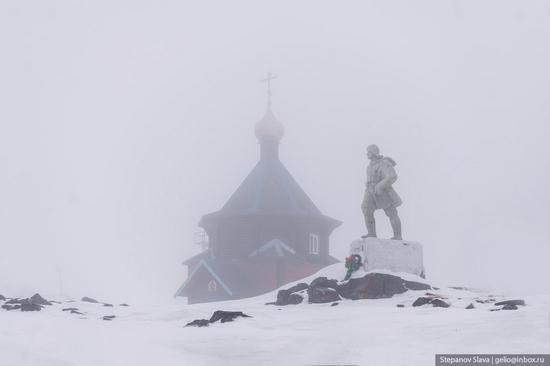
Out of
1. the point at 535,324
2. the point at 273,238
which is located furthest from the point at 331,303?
the point at 273,238

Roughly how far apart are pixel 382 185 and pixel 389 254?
172 centimetres

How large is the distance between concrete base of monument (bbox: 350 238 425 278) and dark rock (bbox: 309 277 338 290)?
93 cm

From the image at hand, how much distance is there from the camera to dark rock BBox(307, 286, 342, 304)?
13297 mm

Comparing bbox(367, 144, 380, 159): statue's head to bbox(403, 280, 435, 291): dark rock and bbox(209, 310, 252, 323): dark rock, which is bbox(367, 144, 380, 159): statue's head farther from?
bbox(209, 310, 252, 323): dark rock

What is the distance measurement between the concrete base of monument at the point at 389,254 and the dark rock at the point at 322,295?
1474 mm

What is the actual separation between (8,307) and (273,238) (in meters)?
22.0

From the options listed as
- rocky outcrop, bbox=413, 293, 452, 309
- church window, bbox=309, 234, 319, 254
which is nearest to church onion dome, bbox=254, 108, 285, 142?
church window, bbox=309, 234, 319, 254

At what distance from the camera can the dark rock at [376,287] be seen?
13.4 metres

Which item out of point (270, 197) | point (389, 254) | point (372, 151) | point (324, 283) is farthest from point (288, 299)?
point (270, 197)

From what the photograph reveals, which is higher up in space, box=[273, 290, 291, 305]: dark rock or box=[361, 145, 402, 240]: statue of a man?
box=[361, 145, 402, 240]: statue of a man

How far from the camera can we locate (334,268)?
15.7 metres

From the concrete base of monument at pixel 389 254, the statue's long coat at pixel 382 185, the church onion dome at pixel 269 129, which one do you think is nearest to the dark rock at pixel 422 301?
the concrete base of monument at pixel 389 254

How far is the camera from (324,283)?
46.5 feet

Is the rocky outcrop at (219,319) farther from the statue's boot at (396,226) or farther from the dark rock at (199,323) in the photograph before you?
the statue's boot at (396,226)
